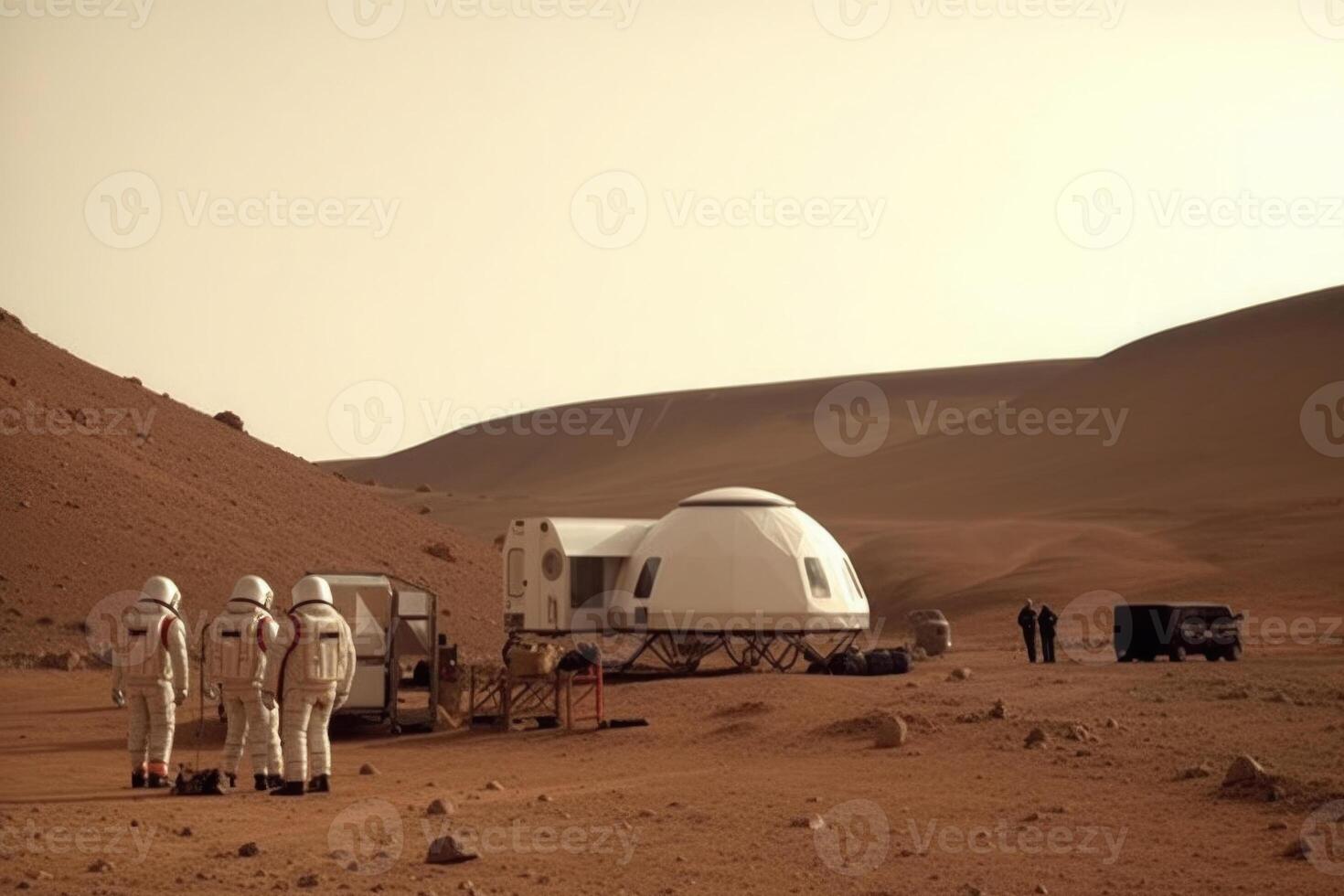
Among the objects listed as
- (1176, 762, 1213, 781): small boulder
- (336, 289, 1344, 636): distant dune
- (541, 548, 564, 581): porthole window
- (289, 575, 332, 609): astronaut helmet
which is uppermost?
(336, 289, 1344, 636): distant dune

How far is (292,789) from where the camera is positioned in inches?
664

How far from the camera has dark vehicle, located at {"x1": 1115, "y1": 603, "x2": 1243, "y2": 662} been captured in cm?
3084

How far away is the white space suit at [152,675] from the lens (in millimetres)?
17453

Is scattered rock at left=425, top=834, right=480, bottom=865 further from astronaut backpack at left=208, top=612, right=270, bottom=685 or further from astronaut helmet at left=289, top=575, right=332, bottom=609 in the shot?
astronaut backpack at left=208, top=612, right=270, bottom=685

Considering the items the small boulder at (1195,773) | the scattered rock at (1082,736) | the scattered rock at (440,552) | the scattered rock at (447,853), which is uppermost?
the scattered rock at (440,552)

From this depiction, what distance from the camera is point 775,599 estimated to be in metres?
29.1

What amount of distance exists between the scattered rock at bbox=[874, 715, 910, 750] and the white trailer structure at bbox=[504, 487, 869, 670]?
8.60 m

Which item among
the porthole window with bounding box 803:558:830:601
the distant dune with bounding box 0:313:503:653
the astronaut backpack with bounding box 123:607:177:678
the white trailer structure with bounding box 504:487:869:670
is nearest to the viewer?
the astronaut backpack with bounding box 123:607:177:678

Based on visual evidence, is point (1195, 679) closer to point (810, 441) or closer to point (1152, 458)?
point (1152, 458)

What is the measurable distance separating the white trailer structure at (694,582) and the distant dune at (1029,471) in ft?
52.4

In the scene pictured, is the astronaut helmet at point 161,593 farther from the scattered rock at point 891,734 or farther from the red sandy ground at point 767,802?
the scattered rock at point 891,734

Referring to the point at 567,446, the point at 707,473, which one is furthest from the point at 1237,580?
the point at 567,446

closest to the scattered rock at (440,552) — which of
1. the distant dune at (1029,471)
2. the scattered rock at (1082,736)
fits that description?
the distant dune at (1029,471)

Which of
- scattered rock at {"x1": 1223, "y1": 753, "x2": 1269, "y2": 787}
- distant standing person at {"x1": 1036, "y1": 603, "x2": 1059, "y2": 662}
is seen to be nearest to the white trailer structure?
distant standing person at {"x1": 1036, "y1": 603, "x2": 1059, "y2": 662}
